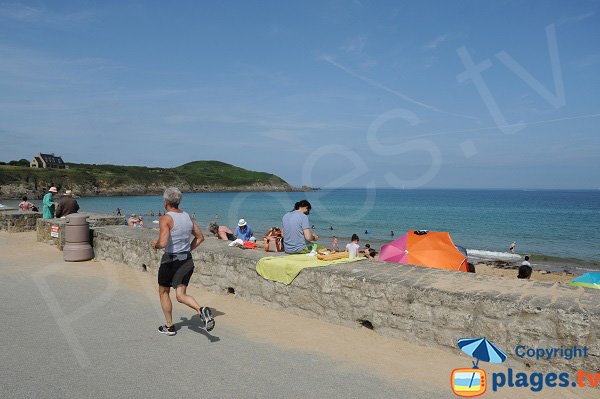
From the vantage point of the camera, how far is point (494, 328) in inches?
156

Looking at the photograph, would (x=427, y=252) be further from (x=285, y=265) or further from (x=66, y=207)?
(x=66, y=207)

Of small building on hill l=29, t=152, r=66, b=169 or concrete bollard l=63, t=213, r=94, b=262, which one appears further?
small building on hill l=29, t=152, r=66, b=169

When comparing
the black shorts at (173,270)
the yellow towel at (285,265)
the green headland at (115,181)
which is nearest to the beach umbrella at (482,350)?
the yellow towel at (285,265)

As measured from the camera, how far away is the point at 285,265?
583cm

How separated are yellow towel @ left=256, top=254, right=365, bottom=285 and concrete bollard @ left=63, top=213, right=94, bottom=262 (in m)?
5.55

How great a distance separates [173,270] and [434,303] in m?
2.92

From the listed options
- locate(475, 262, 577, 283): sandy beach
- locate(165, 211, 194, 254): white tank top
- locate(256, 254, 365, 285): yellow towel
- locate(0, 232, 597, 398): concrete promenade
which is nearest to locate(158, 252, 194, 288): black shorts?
locate(165, 211, 194, 254): white tank top

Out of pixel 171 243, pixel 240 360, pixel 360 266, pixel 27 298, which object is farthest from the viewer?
pixel 27 298

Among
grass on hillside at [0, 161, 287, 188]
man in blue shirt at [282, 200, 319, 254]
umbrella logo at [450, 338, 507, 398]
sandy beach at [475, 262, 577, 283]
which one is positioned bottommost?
sandy beach at [475, 262, 577, 283]

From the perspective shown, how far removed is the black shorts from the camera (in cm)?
487

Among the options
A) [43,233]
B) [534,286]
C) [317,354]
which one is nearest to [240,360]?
[317,354]

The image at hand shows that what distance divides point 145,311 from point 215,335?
1.44 m

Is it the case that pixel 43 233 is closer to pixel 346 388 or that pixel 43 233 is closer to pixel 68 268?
pixel 68 268

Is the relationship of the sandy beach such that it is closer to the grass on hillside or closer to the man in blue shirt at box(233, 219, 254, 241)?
the man in blue shirt at box(233, 219, 254, 241)
